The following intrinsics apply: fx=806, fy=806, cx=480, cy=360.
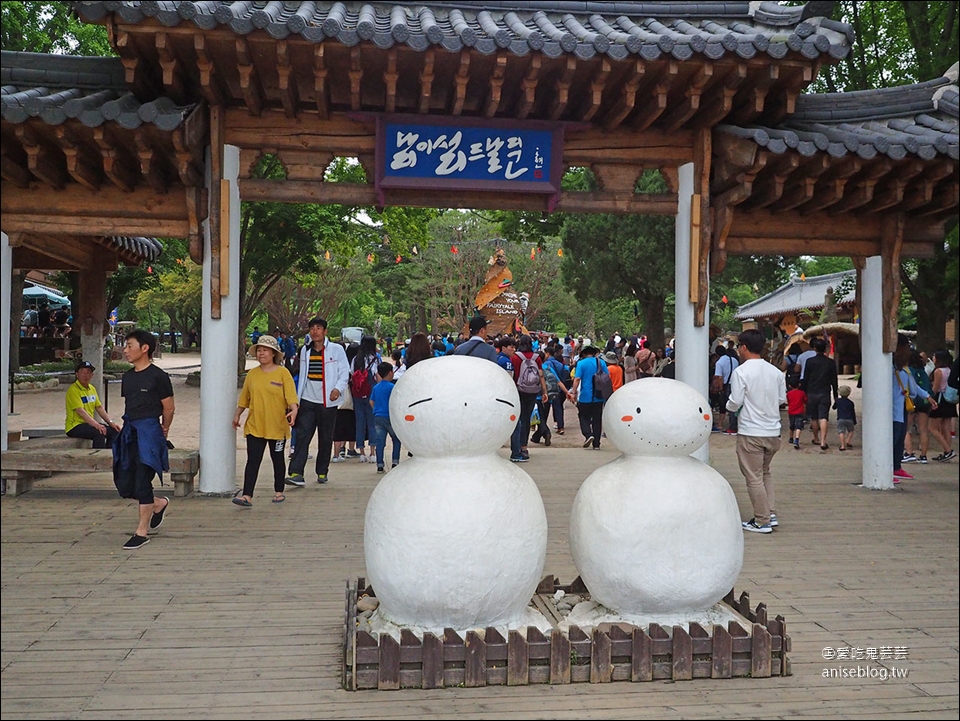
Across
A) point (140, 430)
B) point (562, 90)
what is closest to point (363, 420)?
point (140, 430)

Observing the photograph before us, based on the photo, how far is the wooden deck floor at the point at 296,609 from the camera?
144 inches

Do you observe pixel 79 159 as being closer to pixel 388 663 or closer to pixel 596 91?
pixel 596 91

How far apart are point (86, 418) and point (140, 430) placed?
2787 millimetres

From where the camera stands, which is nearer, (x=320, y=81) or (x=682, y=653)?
(x=682, y=653)

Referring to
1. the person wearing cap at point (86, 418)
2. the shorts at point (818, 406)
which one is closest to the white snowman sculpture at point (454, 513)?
the person wearing cap at point (86, 418)

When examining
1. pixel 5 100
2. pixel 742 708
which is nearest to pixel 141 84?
pixel 5 100

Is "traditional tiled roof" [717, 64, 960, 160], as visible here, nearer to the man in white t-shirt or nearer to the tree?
the man in white t-shirt

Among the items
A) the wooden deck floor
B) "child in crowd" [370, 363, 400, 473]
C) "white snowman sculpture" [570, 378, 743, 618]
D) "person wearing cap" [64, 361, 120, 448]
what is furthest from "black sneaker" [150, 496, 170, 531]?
"white snowman sculpture" [570, 378, 743, 618]

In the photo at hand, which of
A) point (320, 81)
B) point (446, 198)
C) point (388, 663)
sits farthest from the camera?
point (446, 198)

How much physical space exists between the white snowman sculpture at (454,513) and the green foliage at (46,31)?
1516 cm

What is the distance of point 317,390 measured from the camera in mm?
8719

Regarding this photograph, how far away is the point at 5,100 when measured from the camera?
6305mm

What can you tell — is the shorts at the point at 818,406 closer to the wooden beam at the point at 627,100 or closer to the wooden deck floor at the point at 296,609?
the wooden deck floor at the point at 296,609

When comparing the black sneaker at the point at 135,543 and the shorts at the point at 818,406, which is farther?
the shorts at the point at 818,406
